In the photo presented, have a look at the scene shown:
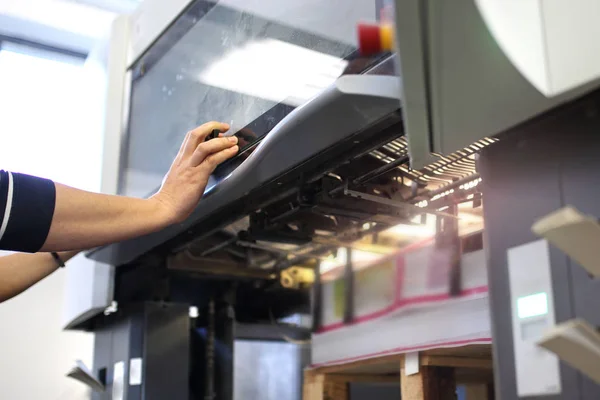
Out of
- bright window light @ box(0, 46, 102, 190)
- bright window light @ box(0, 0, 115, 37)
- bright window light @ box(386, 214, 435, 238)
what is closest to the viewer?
bright window light @ box(386, 214, 435, 238)

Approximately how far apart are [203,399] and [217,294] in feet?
0.78

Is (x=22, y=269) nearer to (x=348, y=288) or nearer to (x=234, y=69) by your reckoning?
(x=234, y=69)

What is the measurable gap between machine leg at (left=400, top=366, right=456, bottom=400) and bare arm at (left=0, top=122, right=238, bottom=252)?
1.40ft

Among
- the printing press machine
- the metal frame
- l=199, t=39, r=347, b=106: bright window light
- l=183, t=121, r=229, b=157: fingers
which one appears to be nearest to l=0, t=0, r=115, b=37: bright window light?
the metal frame

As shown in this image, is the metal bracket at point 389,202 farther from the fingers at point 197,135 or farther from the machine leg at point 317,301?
the machine leg at point 317,301

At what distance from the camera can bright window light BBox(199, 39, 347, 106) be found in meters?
0.86

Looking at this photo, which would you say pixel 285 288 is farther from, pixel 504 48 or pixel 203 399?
pixel 504 48

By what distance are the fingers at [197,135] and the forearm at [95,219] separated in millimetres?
103

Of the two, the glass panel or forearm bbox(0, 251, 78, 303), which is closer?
the glass panel

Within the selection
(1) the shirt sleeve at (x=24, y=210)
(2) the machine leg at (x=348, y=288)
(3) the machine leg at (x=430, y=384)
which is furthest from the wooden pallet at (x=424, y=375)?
(1) the shirt sleeve at (x=24, y=210)

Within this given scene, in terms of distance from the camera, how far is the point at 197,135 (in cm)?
99

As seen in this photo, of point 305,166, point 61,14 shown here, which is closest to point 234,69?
point 305,166

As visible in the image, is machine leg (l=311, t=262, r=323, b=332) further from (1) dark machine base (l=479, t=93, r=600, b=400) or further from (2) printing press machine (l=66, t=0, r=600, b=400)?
(1) dark machine base (l=479, t=93, r=600, b=400)

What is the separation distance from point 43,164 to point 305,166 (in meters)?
1.76
